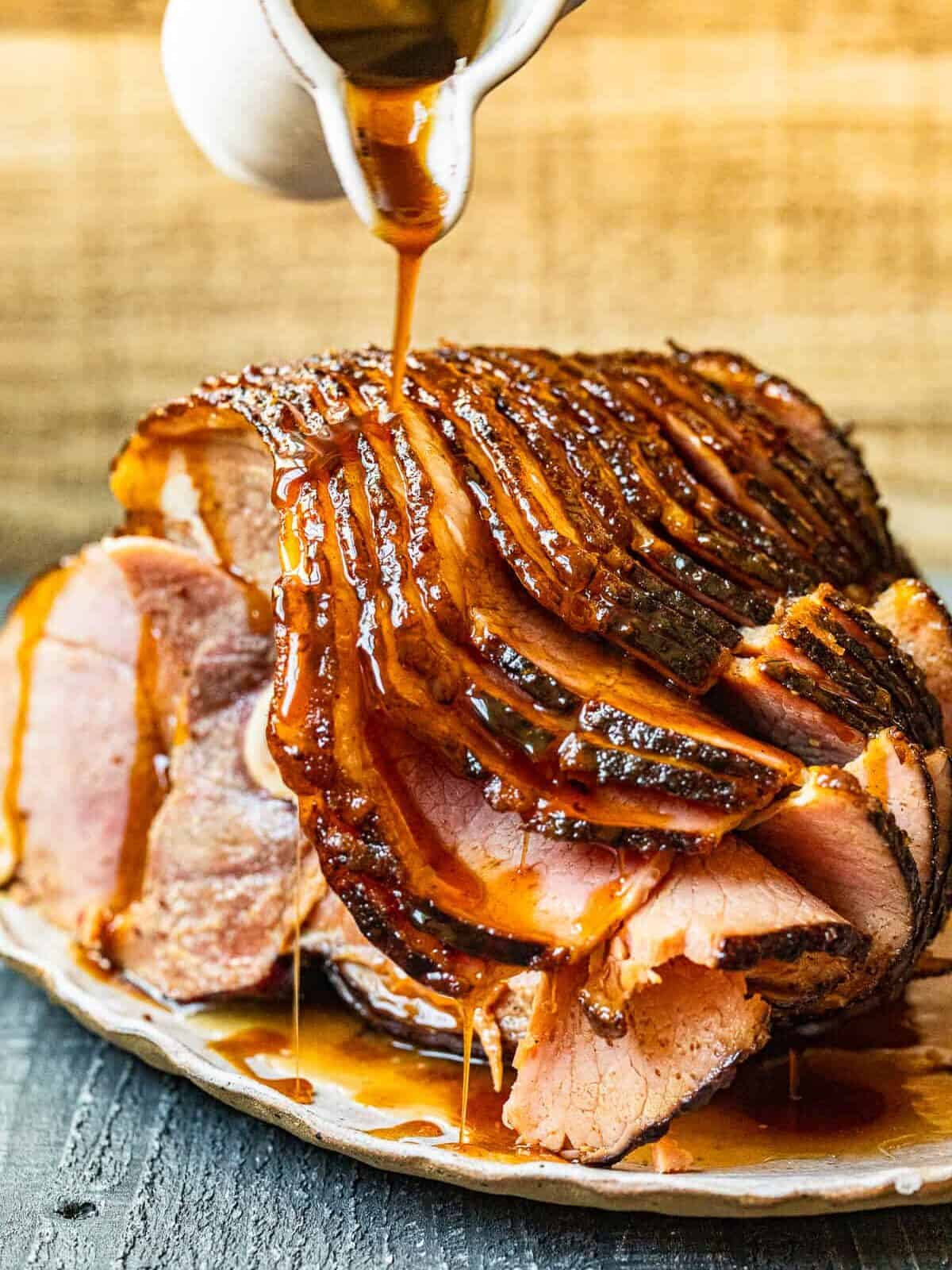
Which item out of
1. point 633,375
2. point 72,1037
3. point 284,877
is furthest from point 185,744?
point 633,375

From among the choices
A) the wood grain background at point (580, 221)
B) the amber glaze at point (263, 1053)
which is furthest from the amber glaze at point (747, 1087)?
the wood grain background at point (580, 221)

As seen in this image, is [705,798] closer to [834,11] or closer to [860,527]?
[860,527]

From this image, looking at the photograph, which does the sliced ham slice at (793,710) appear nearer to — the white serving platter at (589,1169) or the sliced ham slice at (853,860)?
the sliced ham slice at (853,860)

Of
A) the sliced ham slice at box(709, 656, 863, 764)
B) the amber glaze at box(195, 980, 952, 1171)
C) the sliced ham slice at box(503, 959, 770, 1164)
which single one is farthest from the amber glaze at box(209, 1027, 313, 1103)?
the sliced ham slice at box(709, 656, 863, 764)

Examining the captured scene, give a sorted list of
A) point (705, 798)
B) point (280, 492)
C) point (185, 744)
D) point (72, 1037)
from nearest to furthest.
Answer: point (705, 798) < point (280, 492) < point (72, 1037) < point (185, 744)

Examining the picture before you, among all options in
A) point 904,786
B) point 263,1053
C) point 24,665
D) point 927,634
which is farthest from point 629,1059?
point 24,665

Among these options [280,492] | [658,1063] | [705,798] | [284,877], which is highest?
[280,492]

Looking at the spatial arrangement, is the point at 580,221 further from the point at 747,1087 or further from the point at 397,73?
the point at 747,1087
